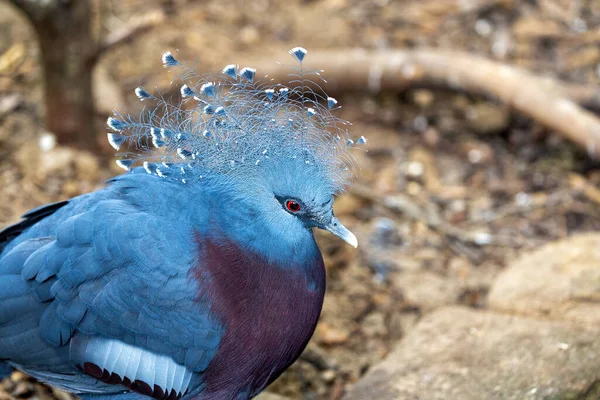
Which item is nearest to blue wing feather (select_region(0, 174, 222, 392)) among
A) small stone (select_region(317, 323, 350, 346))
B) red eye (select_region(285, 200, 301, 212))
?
red eye (select_region(285, 200, 301, 212))

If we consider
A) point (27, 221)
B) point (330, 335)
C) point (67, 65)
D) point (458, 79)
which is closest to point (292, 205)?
point (27, 221)

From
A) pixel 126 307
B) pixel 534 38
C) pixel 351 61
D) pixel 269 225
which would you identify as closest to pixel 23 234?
pixel 126 307

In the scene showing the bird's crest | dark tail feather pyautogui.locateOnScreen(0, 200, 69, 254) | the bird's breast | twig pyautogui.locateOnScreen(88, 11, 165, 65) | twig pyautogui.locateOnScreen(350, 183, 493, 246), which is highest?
the bird's crest

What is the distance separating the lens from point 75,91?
4020 millimetres

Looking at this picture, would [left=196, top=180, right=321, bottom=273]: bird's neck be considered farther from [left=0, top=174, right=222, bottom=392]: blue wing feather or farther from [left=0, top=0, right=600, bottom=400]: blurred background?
[left=0, top=0, right=600, bottom=400]: blurred background

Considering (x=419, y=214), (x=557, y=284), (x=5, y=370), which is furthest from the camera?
(x=419, y=214)

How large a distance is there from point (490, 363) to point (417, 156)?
2.27 metres

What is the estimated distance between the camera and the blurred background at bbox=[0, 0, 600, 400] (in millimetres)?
3039

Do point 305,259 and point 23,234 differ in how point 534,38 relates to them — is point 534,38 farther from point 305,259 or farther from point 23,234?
point 23,234

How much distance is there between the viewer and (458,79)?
5.09m

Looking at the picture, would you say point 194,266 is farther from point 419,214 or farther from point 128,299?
point 419,214

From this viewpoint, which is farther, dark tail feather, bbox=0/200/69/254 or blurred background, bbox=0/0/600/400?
blurred background, bbox=0/0/600/400

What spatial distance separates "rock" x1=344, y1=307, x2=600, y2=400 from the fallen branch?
1.89 meters

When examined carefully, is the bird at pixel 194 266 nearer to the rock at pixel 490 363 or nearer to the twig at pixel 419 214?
the rock at pixel 490 363
